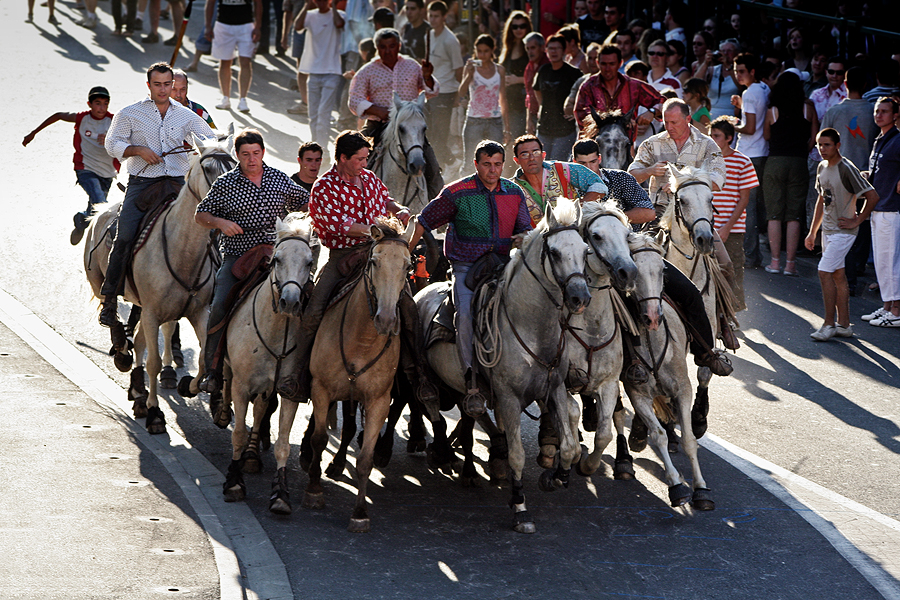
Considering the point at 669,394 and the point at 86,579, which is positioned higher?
the point at 669,394

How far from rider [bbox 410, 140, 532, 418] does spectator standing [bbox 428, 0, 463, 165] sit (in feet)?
35.2

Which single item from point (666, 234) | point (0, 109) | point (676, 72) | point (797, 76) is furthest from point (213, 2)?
point (666, 234)

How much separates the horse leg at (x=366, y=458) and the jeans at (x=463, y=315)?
617mm

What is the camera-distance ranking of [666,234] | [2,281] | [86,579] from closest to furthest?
[86,579] → [666,234] → [2,281]

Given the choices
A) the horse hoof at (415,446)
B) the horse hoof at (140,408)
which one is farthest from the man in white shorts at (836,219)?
the horse hoof at (140,408)

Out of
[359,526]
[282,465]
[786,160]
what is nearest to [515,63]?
[786,160]

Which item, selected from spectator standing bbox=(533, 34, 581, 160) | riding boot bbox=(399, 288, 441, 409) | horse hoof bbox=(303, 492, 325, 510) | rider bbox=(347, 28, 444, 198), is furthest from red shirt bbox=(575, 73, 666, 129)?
horse hoof bbox=(303, 492, 325, 510)

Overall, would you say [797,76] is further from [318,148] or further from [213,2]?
[213,2]

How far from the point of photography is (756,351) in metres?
12.4

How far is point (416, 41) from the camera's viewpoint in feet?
65.3

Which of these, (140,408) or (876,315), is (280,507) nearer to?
(140,408)

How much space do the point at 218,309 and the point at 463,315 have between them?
200cm

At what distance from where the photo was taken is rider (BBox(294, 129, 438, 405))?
26.6ft

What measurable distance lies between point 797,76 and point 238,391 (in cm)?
1075
